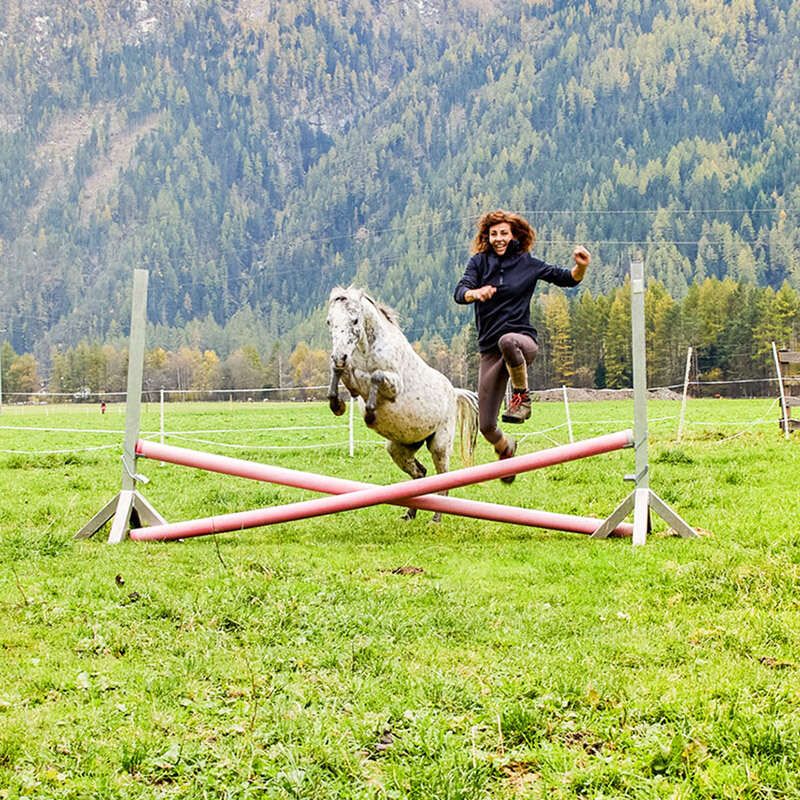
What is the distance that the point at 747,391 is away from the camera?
196 feet

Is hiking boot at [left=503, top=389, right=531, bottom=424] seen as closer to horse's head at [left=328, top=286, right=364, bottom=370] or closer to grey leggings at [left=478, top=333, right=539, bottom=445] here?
grey leggings at [left=478, top=333, right=539, bottom=445]

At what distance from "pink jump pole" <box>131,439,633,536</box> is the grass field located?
19cm

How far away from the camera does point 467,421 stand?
28.8 ft

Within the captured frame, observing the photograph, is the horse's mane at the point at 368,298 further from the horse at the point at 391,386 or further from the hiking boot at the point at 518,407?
the hiking boot at the point at 518,407

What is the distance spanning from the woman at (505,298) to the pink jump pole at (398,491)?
1.40ft

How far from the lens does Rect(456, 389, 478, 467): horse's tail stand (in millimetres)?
8727

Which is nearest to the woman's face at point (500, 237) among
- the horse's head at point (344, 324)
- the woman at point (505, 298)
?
the woman at point (505, 298)

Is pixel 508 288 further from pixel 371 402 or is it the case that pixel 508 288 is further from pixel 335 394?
pixel 335 394

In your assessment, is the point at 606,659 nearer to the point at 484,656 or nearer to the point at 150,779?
the point at 484,656

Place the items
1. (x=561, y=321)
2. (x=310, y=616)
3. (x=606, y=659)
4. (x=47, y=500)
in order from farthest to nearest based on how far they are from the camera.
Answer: (x=561, y=321)
(x=47, y=500)
(x=310, y=616)
(x=606, y=659)

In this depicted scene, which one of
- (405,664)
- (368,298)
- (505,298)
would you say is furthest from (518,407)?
(405,664)

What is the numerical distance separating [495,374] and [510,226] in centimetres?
126

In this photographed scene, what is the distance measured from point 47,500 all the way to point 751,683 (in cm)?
845

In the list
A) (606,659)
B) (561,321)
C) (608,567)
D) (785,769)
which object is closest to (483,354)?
(608,567)
